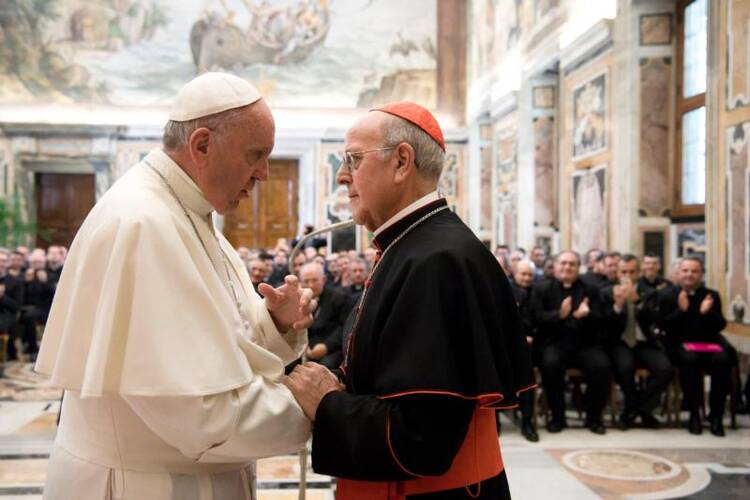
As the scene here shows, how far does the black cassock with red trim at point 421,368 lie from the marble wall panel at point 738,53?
247 inches

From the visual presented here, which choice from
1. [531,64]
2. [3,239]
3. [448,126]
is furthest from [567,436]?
[3,239]

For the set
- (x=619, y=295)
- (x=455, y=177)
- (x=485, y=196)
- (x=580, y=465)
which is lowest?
(x=580, y=465)

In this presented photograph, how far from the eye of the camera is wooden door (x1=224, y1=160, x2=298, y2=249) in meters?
18.4

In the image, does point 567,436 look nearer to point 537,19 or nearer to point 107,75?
point 537,19

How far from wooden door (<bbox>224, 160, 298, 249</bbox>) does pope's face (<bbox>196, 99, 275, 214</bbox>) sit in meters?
16.5

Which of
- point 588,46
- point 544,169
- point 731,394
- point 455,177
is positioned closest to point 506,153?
point 544,169

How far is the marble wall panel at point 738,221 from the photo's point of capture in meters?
7.11

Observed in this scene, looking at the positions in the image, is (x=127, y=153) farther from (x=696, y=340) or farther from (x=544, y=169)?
(x=696, y=340)

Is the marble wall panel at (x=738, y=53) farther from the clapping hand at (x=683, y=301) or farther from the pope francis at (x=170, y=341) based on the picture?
the pope francis at (x=170, y=341)

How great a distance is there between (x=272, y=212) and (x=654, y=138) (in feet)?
36.1

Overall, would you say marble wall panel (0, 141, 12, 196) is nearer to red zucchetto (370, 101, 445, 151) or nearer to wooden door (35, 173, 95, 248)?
wooden door (35, 173, 95, 248)

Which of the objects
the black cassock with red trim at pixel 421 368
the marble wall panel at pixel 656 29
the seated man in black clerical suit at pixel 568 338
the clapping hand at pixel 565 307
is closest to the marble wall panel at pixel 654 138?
the marble wall panel at pixel 656 29

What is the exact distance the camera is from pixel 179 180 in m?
2.00

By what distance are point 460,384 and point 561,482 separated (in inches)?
143
